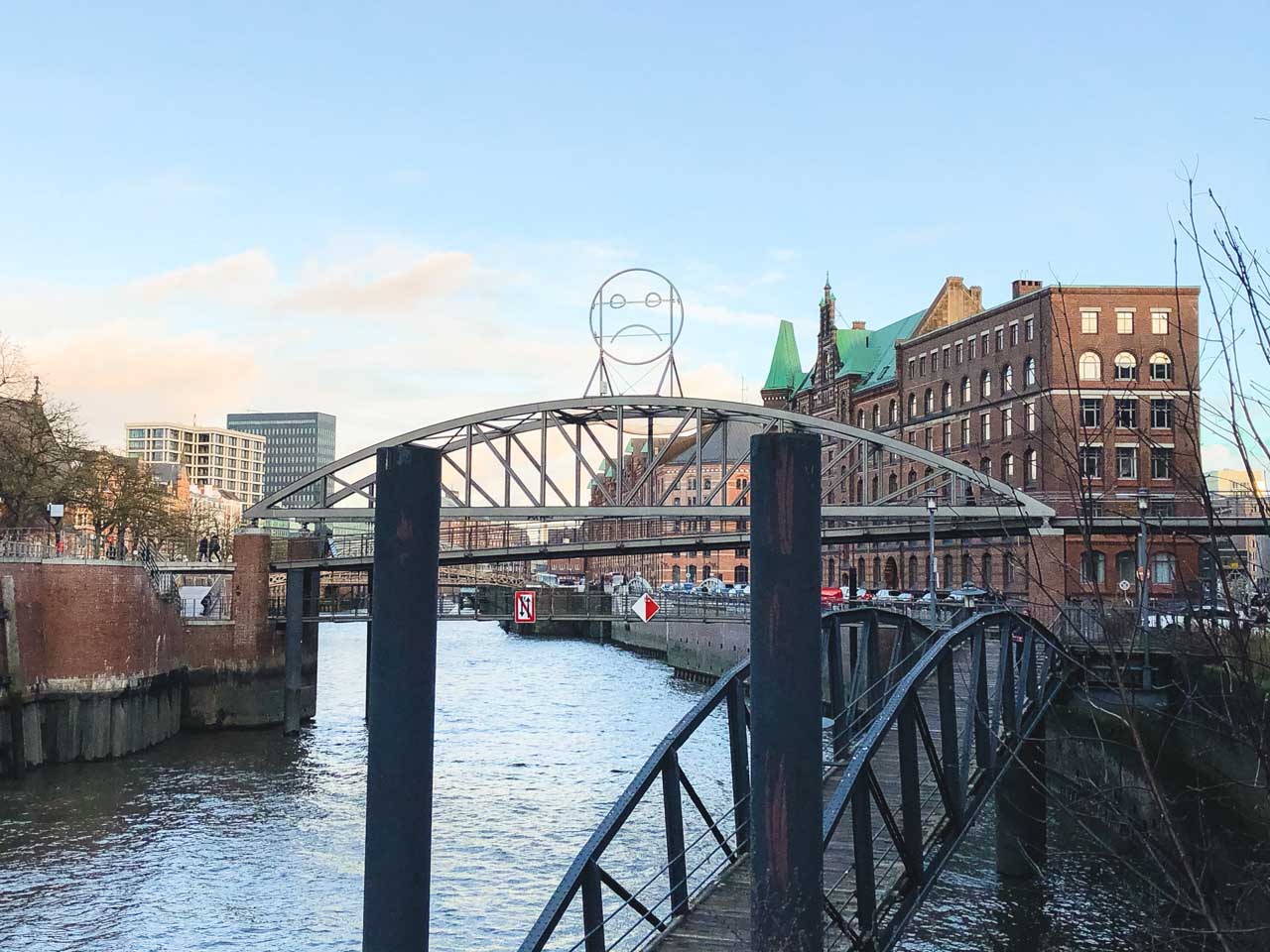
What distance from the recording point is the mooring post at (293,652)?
1659 inches

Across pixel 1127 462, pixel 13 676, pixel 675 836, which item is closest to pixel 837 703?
pixel 675 836

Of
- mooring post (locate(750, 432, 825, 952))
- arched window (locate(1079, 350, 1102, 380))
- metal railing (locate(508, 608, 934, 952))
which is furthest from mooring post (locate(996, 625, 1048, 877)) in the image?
arched window (locate(1079, 350, 1102, 380))

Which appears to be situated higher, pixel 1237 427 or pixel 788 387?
pixel 788 387

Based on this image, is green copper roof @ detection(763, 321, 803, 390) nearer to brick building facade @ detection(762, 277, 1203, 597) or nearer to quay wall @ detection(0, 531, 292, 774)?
brick building facade @ detection(762, 277, 1203, 597)

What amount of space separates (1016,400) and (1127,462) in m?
6.96

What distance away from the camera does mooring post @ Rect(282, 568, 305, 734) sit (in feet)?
138

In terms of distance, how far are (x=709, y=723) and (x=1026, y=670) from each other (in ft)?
95.5

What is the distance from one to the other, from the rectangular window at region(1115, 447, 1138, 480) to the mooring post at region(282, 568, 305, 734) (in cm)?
4325

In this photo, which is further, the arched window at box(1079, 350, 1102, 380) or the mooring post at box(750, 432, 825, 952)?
the arched window at box(1079, 350, 1102, 380)

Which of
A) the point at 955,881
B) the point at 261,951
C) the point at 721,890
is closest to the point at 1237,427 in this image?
the point at 721,890

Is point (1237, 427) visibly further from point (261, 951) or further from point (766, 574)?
point (261, 951)

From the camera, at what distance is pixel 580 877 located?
389 inches

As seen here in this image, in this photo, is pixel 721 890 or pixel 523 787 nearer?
pixel 721 890

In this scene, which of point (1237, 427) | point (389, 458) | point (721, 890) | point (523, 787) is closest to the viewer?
point (1237, 427)
